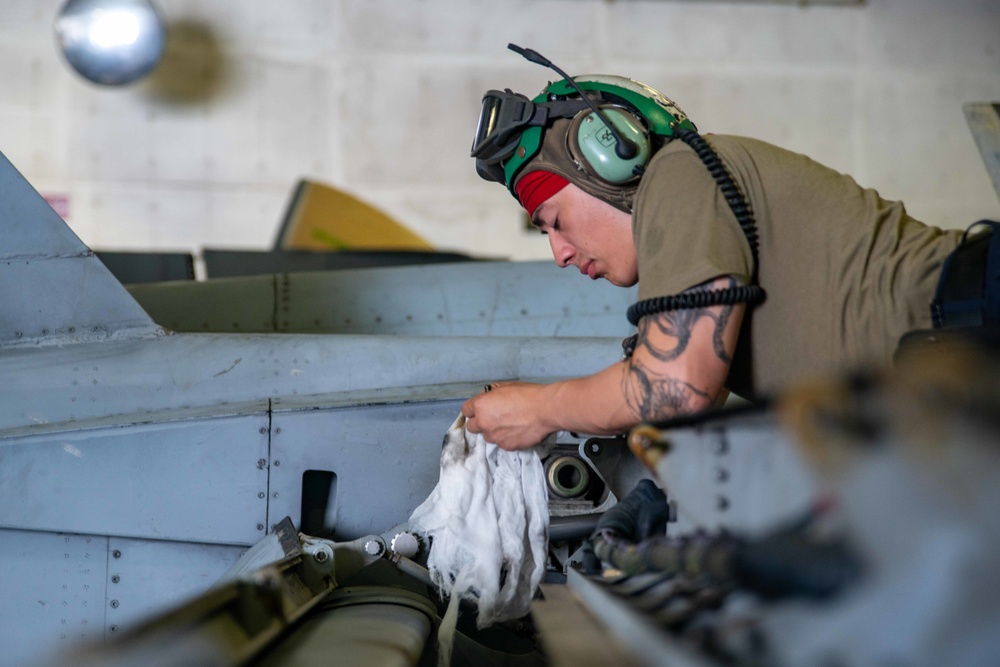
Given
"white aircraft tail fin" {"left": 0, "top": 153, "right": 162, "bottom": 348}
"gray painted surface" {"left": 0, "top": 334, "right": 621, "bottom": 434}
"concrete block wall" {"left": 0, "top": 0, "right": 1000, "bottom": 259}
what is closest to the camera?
"gray painted surface" {"left": 0, "top": 334, "right": 621, "bottom": 434}

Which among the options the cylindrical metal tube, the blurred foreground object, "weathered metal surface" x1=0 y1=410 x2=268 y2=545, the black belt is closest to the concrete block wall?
the blurred foreground object

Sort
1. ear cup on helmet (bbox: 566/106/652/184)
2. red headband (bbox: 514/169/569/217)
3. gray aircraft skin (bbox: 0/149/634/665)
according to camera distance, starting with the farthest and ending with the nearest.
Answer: gray aircraft skin (bbox: 0/149/634/665), red headband (bbox: 514/169/569/217), ear cup on helmet (bbox: 566/106/652/184)

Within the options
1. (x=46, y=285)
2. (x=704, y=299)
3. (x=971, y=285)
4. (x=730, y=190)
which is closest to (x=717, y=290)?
(x=704, y=299)

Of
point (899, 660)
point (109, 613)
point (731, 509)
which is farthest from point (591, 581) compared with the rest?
point (109, 613)

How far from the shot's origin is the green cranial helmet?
5.37 feet

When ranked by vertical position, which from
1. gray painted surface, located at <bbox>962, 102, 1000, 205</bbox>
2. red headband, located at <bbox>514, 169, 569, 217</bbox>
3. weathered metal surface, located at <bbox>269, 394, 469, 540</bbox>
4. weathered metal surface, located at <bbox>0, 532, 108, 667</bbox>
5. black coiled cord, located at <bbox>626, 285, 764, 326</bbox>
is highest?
gray painted surface, located at <bbox>962, 102, 1000, 205</bbox>

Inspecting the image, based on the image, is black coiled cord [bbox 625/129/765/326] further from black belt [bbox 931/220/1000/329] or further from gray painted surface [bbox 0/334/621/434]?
gray painted surface [bbox 0/334/621/434]

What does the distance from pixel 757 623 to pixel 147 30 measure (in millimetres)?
5425

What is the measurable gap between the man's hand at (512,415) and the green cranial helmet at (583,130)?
15.8 inches

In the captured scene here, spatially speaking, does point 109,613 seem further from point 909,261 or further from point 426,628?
point 909,261

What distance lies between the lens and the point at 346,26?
6910 millimetres

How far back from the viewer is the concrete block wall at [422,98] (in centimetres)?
669

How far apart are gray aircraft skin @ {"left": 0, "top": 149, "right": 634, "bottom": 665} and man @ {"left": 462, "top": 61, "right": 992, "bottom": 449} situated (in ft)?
1.41

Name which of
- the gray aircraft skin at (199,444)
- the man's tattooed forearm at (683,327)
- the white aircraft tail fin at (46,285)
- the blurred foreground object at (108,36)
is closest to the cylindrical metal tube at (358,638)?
the gray aircraft skin at (199,444)
